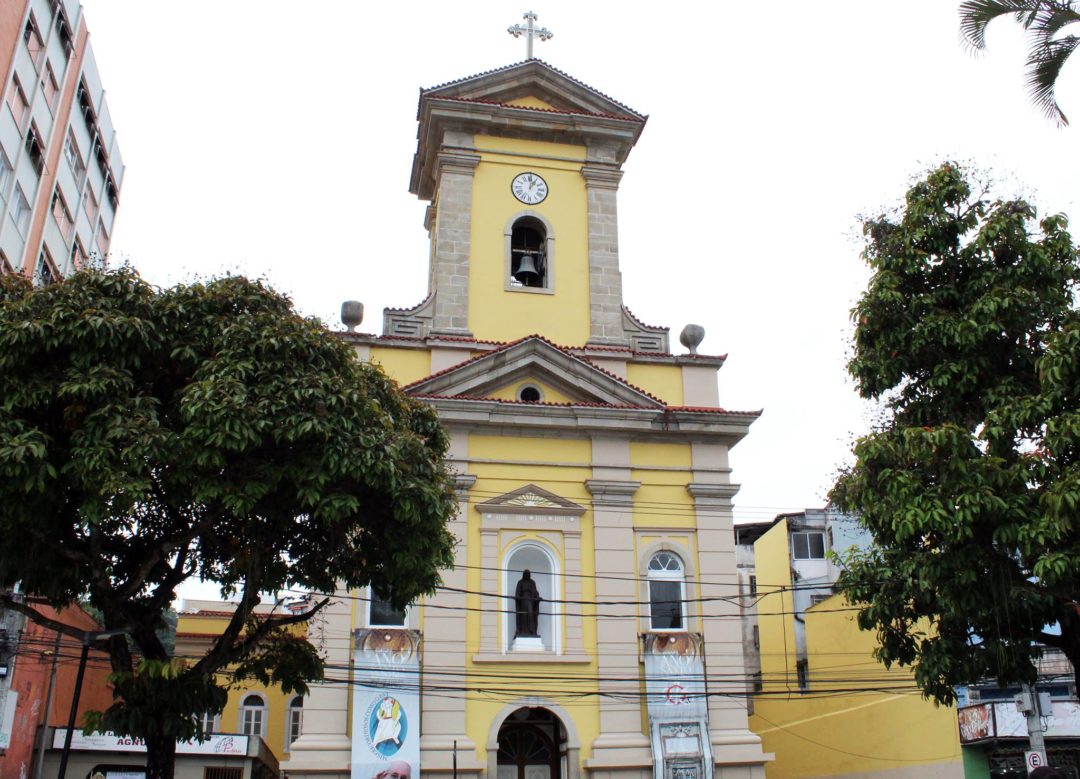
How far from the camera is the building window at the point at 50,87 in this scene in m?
29.0

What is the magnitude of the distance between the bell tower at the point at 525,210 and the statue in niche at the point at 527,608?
5698 mm

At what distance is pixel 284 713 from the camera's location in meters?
33.8

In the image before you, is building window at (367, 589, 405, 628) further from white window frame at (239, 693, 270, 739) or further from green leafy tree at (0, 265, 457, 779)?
white window frame at (239, 693, 270, 739)

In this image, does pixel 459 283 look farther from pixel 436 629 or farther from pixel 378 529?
pixel 378 529

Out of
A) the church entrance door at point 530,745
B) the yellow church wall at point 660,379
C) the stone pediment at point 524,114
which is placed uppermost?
the stone pediment at point 524,114

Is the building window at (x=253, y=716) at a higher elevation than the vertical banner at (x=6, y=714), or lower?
higher

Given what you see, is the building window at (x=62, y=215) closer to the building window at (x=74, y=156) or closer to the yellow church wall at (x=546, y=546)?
the building window at (x=74, y=156)

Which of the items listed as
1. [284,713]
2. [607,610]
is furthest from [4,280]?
[284,713]

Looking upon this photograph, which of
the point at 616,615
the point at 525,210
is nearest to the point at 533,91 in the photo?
the point at 525,210

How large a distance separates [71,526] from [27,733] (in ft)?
46.7

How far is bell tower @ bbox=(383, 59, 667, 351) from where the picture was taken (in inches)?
967

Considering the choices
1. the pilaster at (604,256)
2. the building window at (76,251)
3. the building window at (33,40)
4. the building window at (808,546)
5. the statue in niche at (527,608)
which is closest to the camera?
the statue in niche at (527,608)

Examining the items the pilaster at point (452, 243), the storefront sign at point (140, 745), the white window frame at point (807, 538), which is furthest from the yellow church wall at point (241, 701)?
the white window frame at point (807, 538)

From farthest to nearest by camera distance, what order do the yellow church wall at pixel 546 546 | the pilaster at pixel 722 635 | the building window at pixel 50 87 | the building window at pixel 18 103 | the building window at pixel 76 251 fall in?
the building window at pixel 76 251 → the building window at pixel 50 87 → the building window at pixel 18 103 → the pilaster at pixel 722 635 → the yellow church wall at pixel 546 546
